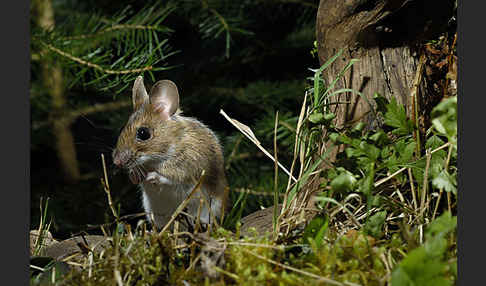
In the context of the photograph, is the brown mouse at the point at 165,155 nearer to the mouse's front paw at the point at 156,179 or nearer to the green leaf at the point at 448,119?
the mouse's front paw at the point at 156,179

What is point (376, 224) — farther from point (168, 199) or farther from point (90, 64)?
point (90, 64)

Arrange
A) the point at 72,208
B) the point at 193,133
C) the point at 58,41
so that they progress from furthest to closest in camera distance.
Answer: the point at 72,208 < the point at 58,41 < the point at 193,133

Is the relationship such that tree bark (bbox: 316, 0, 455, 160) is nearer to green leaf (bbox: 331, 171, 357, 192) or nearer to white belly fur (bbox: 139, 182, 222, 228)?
green leaf (bbox: 331, 171, 357, 192)

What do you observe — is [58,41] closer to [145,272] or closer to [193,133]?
[193,133]

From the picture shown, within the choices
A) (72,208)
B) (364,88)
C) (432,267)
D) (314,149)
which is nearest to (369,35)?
(364,88)

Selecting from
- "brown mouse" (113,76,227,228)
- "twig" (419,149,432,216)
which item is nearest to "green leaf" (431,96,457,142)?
"twig" (419,149,432,216)

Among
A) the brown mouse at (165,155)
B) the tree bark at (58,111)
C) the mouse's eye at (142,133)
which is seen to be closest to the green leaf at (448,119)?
the brown mouse at (165,155)

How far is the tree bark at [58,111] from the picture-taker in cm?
278

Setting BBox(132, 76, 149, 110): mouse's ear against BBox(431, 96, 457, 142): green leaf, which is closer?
BBox(431, 96, 457, 142): green leaf

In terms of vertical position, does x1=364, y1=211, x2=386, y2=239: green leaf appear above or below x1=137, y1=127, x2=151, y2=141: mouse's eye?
below

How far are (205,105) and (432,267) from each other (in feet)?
6.85

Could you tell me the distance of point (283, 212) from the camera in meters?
1.17

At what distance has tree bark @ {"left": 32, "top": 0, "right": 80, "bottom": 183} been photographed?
2777 millimetres

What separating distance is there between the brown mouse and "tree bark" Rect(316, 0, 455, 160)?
0.55m
